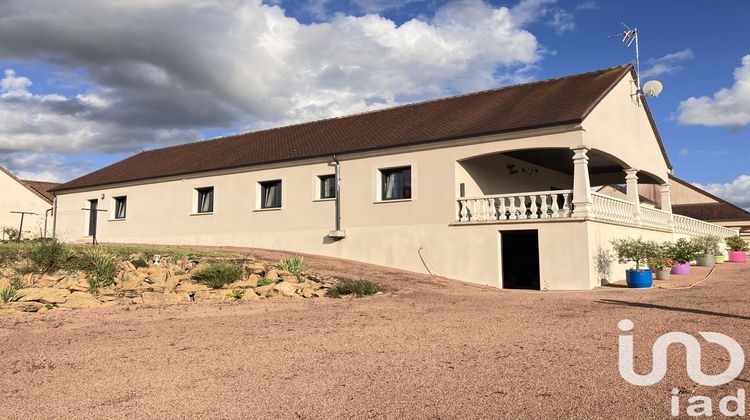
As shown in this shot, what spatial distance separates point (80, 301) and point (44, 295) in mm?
653

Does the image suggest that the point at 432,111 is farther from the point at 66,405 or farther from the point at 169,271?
the point at 66,405

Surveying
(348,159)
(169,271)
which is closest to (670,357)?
(169,271)

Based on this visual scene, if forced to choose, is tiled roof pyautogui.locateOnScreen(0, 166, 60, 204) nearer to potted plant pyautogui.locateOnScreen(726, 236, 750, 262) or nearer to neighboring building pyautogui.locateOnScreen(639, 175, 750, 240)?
potted plant pyautogui.locateOnScreen(726, 236, 750, 262)

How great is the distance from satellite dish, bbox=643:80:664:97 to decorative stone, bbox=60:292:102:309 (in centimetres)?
1948

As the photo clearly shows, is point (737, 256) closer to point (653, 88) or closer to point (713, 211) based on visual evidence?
point (653, 88)

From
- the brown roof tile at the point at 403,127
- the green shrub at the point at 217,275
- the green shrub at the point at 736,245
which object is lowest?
the green shrub at the point at 217,275

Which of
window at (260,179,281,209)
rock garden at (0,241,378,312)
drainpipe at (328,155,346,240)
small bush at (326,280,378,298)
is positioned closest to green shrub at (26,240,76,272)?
rock garden at (0,241,378,312)

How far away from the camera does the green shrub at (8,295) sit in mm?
9578

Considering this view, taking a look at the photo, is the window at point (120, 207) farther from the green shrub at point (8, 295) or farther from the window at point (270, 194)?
the green shrub at point (8, 295)

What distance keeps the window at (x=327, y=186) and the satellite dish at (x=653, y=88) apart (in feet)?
40.0

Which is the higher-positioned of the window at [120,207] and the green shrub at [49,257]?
the window at [120,207]

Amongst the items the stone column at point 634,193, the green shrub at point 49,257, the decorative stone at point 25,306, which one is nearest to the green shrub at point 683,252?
the stone column at point 634,193

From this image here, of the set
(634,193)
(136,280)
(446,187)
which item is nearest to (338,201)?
(446,187)

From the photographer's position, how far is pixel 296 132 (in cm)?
2438
